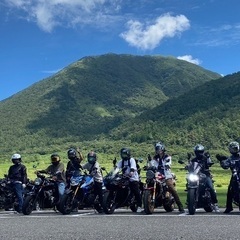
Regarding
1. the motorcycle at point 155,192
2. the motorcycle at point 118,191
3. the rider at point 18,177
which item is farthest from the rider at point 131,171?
the rider at point 18,177

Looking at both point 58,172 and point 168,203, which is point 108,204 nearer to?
point 168,203

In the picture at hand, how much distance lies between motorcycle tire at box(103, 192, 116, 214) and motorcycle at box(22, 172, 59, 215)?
65.6 inches

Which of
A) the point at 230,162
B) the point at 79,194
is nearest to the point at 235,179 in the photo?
the point at 230,162

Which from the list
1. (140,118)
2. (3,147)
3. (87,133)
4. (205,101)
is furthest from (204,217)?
(87,133)

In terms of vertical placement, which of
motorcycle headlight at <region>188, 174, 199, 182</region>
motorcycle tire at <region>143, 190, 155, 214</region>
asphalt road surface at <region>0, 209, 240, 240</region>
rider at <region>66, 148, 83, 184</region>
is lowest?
asphalt road surface at <region>0, 209, 240, 240</region>

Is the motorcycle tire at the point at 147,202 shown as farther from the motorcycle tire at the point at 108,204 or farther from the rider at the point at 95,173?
the rider at the point at 95,173

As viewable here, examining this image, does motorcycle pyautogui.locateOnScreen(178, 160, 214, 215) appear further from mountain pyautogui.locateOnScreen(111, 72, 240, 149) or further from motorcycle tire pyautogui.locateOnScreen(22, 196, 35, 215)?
mountain pyautogui.locateOnScreen(111, 72, 240, 149)

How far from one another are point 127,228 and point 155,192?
13.4 feet

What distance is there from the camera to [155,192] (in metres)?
14.7

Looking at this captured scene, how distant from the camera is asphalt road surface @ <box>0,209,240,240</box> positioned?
9438 millimetres

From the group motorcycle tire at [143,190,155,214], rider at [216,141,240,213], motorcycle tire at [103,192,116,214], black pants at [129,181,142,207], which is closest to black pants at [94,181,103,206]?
motorcycle tire at [103,192,116,214]

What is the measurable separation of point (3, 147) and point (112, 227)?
172m

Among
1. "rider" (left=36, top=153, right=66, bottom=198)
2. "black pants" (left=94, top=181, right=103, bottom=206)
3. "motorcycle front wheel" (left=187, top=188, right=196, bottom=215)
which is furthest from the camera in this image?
"rider" (left=36, top=153, right=66, bottom=198)

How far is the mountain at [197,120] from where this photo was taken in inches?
5256
